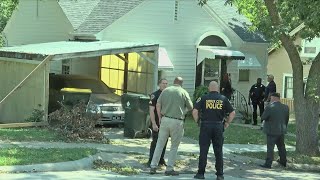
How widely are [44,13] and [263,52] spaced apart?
979cm

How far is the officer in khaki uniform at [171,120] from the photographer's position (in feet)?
33.6

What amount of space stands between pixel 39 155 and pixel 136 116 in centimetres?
435

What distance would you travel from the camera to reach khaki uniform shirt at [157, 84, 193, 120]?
1023 centimetres

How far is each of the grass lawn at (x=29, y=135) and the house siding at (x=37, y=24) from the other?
28.8ft

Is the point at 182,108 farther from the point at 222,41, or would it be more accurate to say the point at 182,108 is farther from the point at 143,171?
the point at 222,41

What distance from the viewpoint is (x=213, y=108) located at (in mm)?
10062

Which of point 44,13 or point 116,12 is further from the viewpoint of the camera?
point 44,13

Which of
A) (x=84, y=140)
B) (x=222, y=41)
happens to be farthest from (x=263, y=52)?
(x=84, y=140)

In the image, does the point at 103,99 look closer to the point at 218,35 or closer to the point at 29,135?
the point at 29,135

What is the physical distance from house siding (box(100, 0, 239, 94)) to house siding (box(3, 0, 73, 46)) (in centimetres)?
244

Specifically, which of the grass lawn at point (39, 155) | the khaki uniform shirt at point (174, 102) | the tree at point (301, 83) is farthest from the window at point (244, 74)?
the khaki uniform shirt at point (174, 102)

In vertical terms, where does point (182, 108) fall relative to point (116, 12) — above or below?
below

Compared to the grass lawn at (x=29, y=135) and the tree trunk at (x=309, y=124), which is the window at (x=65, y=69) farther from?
the tree trunk at (x=309, y=124)

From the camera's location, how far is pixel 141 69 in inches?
866
